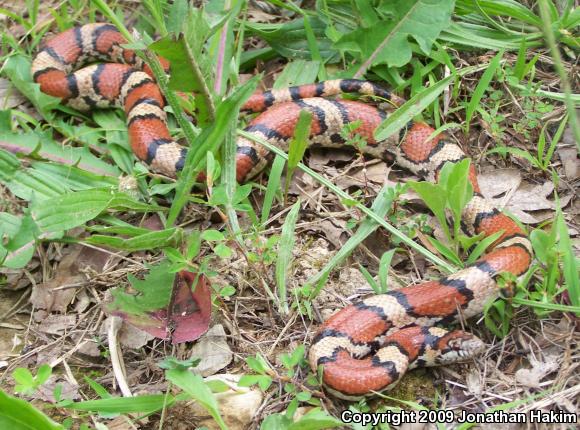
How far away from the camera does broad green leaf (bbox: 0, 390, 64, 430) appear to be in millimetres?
2707

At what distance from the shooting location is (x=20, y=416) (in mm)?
2758

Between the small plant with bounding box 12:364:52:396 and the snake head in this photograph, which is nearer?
the small plant with bounding box 12:364:52:396

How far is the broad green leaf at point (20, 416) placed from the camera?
271cm

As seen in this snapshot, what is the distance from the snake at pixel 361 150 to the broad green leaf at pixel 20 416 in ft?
4.37

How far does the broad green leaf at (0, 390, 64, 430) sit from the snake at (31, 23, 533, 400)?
1.33m

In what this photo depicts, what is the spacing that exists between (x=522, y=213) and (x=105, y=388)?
2.81 meters

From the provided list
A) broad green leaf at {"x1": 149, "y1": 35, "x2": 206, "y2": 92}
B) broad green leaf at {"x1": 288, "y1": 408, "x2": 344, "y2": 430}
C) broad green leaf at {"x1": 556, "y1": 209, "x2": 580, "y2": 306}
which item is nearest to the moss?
broad green leaf at {"x1": 288, "y1": 408, "x2": 344, "y2": 430}

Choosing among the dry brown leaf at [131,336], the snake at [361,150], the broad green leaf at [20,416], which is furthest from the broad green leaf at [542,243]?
the broad green leaf at [20,416]

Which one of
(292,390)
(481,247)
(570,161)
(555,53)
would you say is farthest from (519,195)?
(555,53)

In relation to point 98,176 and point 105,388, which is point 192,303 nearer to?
point 105,388

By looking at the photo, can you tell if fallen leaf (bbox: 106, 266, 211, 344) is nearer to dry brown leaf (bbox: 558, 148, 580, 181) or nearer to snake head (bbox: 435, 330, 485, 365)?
snake head (bbox: 435, 330, 485, 365)

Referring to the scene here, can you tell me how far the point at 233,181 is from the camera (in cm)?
384

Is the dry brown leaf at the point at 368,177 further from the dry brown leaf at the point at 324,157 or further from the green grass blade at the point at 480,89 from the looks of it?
the green grass blade at the point at 480,89

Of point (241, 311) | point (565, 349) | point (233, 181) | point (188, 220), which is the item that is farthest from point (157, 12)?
point (565, 349)
